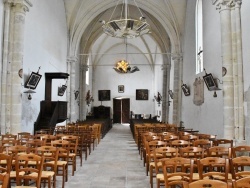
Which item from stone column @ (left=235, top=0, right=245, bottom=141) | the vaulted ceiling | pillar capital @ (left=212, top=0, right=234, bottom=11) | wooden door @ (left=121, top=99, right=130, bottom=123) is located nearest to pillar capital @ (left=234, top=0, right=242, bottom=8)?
stone column @ (left=235, top=0, right=245, bottom=141)

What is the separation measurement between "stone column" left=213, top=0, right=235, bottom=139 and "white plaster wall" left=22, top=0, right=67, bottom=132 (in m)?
7.44

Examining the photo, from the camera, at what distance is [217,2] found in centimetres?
906

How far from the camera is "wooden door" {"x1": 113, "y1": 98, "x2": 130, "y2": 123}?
30891 mm

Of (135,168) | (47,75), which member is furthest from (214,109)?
(47,75)

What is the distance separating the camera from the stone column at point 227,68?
8.62 metres

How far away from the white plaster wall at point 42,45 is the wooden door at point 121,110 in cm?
1414

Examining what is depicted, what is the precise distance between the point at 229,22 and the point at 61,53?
1059 centimetres

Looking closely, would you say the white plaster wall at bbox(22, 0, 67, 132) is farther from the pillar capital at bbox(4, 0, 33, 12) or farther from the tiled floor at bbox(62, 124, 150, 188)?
the tiled floor at bbox(62, 124, 150, 188)

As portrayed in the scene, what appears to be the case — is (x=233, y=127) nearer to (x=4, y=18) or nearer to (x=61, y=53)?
(x=4, y=18)

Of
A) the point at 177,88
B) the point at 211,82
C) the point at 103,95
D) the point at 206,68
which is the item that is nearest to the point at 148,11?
the point at 177,88

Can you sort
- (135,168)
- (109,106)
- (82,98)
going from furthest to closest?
(109,106), (82,98), (135,168)

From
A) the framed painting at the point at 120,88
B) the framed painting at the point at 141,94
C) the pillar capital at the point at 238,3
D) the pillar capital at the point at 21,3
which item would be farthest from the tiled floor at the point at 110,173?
the framed painting at the point at 120,88

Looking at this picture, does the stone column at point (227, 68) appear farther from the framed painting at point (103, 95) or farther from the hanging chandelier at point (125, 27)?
the framed painting at point (103, 95)

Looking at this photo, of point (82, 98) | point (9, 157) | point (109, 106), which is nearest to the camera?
point (9, 157)
